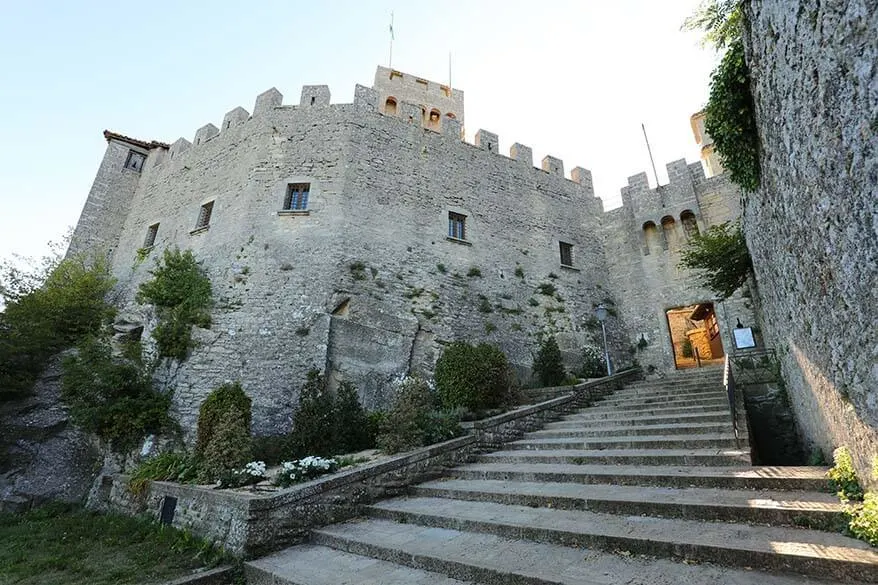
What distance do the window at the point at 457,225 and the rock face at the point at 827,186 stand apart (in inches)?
367

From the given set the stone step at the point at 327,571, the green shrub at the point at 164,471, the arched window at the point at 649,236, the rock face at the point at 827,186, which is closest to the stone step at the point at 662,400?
the rock face at the point at 827,186

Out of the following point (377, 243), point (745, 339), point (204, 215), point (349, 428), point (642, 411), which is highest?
point (204, 215)

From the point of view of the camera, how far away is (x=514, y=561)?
3.05 metres

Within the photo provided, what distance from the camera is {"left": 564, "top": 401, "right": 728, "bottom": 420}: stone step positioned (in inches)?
253

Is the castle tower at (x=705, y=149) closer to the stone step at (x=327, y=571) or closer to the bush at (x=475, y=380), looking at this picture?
the bush at (x=475, y=380)

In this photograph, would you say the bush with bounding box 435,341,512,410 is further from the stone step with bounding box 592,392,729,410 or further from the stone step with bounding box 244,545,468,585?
the stone step with bounding box 244,545,468,585

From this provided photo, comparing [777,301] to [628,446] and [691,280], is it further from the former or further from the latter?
[691,280]

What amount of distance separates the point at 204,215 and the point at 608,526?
13168 mm

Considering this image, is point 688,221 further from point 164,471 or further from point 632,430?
point 164,471

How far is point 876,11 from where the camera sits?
69.1 inches

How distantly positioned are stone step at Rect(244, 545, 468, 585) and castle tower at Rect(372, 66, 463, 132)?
62.3 feet

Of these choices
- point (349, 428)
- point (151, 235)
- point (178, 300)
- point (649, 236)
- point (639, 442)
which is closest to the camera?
point (639, 442)

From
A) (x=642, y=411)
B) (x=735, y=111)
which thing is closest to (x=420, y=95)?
(x=642, y=411)

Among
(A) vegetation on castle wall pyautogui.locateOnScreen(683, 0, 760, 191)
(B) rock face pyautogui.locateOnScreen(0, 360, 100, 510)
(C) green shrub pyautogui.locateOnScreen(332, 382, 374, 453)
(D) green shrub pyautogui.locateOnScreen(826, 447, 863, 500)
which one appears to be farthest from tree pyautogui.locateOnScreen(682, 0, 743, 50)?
(B) rock face pyautogui.locateOnScreen(0, 360, 100, 510)
